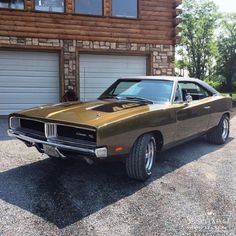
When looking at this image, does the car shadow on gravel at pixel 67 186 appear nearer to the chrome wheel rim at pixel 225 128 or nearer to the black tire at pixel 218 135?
the black tire at pixel 218 135

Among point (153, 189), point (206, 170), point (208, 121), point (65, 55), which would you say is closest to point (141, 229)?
point (153, 189)

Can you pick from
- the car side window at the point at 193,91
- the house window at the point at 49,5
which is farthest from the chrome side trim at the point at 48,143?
the house window at the point at 49,5

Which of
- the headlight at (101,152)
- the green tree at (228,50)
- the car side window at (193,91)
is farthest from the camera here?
the green tree at (228,50)

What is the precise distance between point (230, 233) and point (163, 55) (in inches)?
391

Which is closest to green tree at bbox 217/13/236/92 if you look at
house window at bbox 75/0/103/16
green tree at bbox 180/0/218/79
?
green tree at bbox 180/0/218/79

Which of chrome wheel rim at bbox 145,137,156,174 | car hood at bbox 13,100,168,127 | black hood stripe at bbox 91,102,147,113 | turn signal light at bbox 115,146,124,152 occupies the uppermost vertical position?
black hood stripe at bbox 91,102,147,113

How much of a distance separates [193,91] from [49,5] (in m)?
6.74

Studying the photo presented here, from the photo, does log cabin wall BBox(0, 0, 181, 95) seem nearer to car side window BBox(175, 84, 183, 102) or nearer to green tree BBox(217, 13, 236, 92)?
car side window BBox(175, 84, 183, 102)

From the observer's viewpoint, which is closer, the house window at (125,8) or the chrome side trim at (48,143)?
Answer: the chrome side trim at (48,143)

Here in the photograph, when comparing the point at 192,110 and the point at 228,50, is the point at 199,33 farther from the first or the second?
the point at 192,110

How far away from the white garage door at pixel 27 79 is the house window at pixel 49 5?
4.57 ft

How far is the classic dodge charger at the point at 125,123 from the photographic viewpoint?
4133 mm

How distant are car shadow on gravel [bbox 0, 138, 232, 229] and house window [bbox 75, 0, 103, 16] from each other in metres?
7.30

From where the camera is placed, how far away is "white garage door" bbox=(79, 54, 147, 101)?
39.0ft
